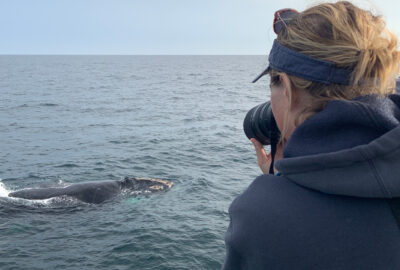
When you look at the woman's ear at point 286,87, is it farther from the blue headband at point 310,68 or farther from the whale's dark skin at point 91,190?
the whale's dark skin at point 91,190

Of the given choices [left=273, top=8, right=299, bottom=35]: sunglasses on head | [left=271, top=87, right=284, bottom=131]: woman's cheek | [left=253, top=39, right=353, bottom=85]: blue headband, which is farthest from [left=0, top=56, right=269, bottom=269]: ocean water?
[left=253, top=39, right=353, bottom=85]: blue headband

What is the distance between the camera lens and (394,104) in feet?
5.51

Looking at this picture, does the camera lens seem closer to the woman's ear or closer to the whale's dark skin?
the woman's ear

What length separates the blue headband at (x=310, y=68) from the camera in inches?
64.1

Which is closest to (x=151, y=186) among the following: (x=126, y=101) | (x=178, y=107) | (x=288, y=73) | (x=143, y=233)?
(x=143, y=233)

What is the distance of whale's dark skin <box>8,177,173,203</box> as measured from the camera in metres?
10.3

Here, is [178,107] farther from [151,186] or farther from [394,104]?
[394,104]

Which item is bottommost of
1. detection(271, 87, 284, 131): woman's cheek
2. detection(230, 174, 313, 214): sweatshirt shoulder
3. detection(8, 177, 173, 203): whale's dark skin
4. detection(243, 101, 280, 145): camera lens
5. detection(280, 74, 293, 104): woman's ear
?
detection(8, 177, 173, 203): whale's dark skin

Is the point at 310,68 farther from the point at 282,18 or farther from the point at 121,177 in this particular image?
the point at 121,177

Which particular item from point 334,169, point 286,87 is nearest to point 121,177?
point 286,87

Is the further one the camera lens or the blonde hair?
the camera lens

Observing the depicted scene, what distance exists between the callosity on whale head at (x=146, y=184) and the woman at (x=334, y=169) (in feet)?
31.5

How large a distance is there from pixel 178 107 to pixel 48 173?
1752 cm

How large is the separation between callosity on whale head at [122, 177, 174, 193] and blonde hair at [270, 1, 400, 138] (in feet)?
31.9
